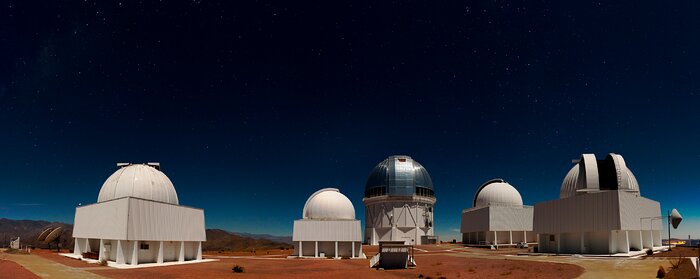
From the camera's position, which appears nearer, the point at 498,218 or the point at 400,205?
the point at 498,218

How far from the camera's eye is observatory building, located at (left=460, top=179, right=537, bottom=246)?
6512 centimetres

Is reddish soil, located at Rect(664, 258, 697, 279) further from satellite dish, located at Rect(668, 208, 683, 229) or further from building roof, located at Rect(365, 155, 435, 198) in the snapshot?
building roof, located at Rect(365, 155, 435, 198)

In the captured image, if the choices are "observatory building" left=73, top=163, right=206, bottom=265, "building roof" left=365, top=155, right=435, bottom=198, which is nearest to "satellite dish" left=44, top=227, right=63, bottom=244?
"observatory building" left=73, top=163, right=206, bottom=265

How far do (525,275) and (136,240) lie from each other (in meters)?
25.7

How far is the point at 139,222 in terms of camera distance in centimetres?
3403

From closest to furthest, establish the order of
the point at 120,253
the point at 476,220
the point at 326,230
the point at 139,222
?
1. the point at 120,253
2. the point at 139,222
3. the point at 326,230
4. the point at 476,220

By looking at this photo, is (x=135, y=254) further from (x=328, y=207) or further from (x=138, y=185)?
(x=328, y=207)

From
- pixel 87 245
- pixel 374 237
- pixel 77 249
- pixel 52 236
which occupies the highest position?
pixel 87 245

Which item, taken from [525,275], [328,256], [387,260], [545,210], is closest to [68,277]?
[387,260]

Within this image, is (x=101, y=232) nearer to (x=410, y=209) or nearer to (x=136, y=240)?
(x=136, y=240)

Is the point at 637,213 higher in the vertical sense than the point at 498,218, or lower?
higher

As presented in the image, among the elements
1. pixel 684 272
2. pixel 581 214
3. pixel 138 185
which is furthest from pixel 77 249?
pixel 581 214

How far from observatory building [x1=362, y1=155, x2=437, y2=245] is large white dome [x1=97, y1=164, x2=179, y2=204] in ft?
122

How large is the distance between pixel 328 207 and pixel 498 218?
27.5m
